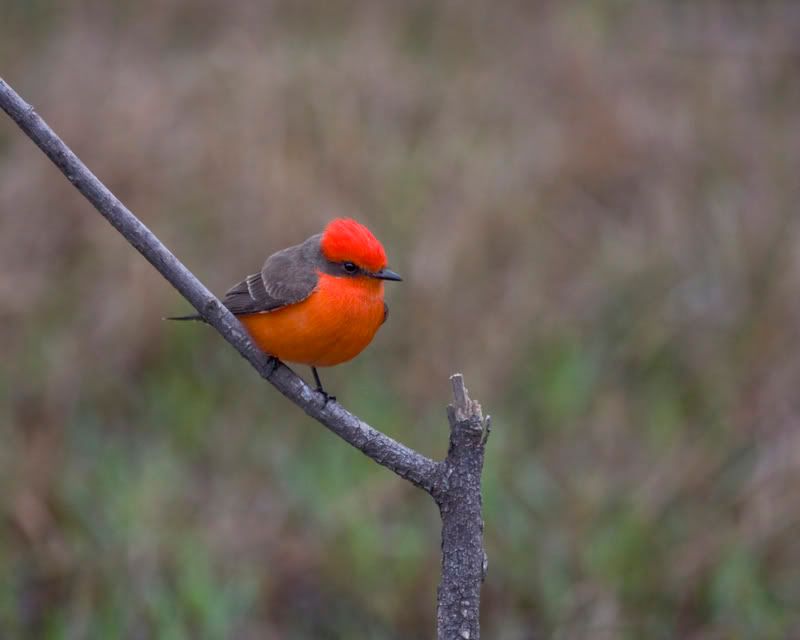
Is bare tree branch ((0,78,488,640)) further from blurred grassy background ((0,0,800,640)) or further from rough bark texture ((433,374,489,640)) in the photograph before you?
blurred grassy background ((0,0,800,640))

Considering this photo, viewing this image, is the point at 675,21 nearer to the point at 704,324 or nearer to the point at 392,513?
the point at 704,324

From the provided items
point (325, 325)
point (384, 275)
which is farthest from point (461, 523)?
point (384, 275)

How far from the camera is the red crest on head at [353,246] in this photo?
3770 millimetres

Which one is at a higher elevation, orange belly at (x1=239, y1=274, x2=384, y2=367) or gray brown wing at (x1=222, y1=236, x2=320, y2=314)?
gray brown wing at (x1=222, y1=236, x2=320, y2=314)

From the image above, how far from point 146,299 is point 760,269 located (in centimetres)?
378

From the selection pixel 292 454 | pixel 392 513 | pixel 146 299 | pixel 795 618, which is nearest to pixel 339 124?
pixel 146 299

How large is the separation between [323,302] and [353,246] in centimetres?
23

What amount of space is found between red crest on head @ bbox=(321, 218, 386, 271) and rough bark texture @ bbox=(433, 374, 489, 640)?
129cm

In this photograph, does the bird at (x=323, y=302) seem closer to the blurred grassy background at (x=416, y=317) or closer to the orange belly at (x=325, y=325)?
the orange belly at (x=325, y=325)

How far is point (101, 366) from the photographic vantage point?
21.4ft

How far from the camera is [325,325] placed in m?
3.66

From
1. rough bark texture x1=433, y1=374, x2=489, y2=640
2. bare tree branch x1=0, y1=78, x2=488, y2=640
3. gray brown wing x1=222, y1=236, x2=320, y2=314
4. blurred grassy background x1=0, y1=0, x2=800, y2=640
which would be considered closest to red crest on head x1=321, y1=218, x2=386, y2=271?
gray brown wing x1=222, y1=236, x2=320, y2=314

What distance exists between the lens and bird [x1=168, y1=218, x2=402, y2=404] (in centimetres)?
365

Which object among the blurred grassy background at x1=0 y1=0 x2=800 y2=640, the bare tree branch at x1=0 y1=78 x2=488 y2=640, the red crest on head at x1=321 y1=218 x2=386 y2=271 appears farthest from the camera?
the blurred grassy background at x1=0 y1=0 x2=800 y2=640
